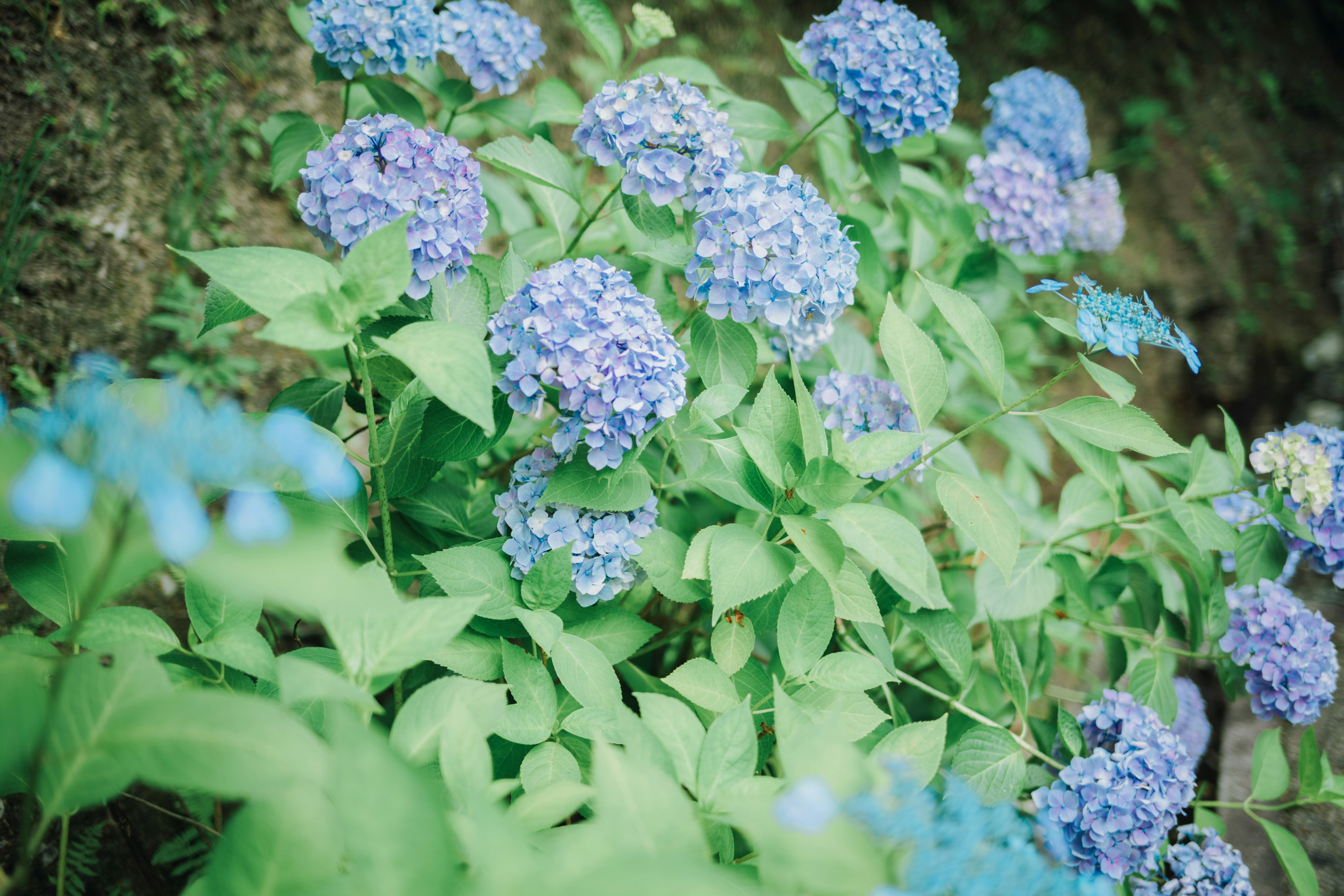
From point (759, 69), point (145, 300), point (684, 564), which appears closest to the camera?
point (684, 564)

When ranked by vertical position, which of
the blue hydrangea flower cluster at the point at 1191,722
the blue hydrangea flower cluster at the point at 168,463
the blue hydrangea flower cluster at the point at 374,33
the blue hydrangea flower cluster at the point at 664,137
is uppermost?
the blue hydrangea flower cluster at the point at 374,33

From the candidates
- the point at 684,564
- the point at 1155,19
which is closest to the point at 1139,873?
the point at 684,564

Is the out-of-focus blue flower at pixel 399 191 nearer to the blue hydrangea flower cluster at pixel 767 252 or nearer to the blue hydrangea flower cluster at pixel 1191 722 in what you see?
the blue hydrangea flower cluster at pixel 767 252

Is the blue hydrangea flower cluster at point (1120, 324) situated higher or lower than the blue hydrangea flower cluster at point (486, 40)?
lower

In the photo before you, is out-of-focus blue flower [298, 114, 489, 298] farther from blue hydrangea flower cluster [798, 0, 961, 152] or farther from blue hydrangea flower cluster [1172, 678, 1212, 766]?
blue hydrangea flower cluster [1172, 678, 1212, 766]

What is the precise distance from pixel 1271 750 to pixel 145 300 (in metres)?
2.91

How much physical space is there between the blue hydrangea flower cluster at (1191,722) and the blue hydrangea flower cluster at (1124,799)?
1.69ft

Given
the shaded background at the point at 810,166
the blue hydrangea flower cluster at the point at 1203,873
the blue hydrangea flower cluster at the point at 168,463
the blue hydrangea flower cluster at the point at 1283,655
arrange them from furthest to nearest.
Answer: the shaded background at the point at 810,166 < the blue hydrangea flower cluster at the point at 1283,655 < the blue hydrangea flower cluster at the point at 1203,873 < the blue hydrangea flower cluster at the point at 168,463

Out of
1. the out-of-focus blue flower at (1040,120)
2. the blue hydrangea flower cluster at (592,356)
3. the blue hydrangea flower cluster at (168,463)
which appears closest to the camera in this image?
the blue hydrangea flower cluster at (168,463)

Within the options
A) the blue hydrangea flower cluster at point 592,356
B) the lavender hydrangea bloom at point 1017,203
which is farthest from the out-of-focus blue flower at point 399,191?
the lavender hydrangea bloom at point 1017,203

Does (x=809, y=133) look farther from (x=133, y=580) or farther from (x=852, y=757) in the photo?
(x=133, y=580)

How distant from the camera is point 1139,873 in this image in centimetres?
138

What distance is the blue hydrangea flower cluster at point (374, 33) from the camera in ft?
4.70

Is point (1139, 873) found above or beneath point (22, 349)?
beneath
